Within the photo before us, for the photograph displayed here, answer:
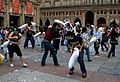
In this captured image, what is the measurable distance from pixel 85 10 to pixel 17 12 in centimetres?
2448

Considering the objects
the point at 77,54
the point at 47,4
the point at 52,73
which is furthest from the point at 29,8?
the point at 77,54

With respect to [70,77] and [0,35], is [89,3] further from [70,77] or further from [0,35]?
[70,77]

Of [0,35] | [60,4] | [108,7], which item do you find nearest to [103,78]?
[0,35]

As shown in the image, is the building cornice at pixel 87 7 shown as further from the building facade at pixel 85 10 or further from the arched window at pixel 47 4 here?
the arched window at pixel 47 4

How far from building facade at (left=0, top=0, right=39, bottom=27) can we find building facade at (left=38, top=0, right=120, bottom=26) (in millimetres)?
15308

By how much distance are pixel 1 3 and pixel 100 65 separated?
23.2m

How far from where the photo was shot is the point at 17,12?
35062 millimetres

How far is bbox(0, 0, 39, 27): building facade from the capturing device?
32.4m

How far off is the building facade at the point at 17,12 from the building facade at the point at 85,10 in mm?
15308

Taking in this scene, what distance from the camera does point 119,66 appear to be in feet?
34.7

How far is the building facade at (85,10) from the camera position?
178ft

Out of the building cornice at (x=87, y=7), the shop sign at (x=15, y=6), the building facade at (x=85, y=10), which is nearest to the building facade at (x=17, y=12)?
the shop sign at (x=15, y=6)

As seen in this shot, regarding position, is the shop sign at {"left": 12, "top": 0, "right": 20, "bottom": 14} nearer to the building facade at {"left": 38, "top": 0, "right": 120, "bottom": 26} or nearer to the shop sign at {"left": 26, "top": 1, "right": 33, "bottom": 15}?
the shop sign at {"left": 26, "top": 1, "right": 33, "bottom": 15}

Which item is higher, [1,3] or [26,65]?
[1,3]
